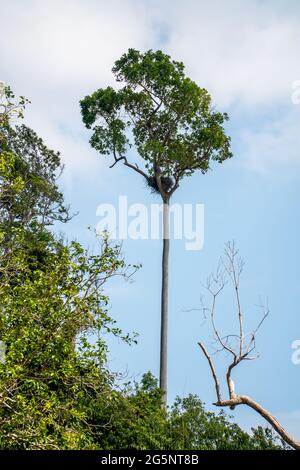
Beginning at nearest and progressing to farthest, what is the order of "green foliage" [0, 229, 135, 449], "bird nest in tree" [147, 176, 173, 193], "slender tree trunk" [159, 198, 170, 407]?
"green foliage" [0, 229, 135, 449], "slender tree trunk" [159, 198, 170, 407], "bird nest in tree" [147, 176, 173, 193]

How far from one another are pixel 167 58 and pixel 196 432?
13068 millimetres

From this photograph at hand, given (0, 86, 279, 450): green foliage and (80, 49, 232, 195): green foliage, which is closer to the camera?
(0, 86, 279, 450): green foliage

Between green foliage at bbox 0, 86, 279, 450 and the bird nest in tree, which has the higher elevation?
the bird nest in tree

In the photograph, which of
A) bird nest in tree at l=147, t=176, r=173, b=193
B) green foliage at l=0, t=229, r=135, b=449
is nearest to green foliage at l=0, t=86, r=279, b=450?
green foliage at l=0, t=229, r=135, b=449

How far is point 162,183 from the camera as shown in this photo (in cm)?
2205

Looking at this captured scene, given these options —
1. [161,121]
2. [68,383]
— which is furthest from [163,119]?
[68,383]

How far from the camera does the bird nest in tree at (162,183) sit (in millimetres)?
22000

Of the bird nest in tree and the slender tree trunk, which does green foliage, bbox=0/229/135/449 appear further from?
the bird nest in tree

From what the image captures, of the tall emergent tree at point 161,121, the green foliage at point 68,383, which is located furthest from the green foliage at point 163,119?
the green foliage at point 68,383

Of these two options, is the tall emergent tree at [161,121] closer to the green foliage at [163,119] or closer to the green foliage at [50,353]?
the green foliage at [163,119]

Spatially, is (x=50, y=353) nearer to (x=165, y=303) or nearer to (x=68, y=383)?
(x=68, y=383)

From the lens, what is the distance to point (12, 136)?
25375mm

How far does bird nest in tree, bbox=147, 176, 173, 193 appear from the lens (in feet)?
72.2
